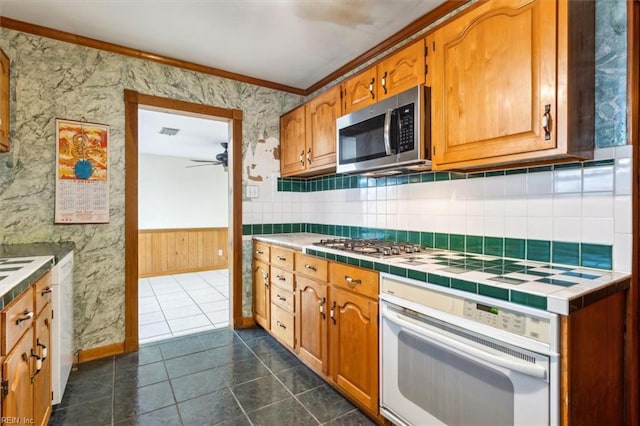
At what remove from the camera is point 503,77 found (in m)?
1.39

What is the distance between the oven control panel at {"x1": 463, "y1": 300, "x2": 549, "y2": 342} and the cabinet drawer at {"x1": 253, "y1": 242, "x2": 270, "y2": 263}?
6.28 ft

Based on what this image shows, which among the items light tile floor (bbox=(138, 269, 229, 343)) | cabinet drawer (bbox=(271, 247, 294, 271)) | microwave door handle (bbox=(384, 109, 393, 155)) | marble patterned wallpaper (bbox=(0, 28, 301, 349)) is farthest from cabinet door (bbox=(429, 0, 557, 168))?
light tile floor (bbox=(138, 269, 229, 343))

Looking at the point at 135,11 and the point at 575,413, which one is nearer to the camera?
the point at 575,413

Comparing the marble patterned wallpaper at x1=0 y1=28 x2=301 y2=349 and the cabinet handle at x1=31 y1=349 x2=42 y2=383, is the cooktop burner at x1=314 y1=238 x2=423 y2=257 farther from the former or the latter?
the marble patterned wallpaper at x1=0 y1=28 x2=301 y2=349

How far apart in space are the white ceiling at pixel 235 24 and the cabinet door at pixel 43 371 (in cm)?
182

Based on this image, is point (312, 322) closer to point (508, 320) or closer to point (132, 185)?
point (508, 320)

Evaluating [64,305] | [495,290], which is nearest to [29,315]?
[64,305]

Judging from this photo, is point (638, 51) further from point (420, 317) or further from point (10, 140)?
point (10, 140)

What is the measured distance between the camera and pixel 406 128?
181 centimetres

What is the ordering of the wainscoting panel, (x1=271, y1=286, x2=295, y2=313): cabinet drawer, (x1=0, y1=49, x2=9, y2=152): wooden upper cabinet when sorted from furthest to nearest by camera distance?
the wainscoting panel < (x1=271, y1=286, x2=295, y2=313): cabinet drawer < (x1=0, y1=49, x2=9, y2=152): wooden upper cabinet

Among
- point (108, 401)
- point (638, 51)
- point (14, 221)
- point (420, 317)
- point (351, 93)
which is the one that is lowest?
point (108, 401)

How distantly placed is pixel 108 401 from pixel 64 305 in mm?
626

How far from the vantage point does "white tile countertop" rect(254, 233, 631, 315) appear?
3.36 feet

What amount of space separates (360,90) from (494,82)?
97 cm
